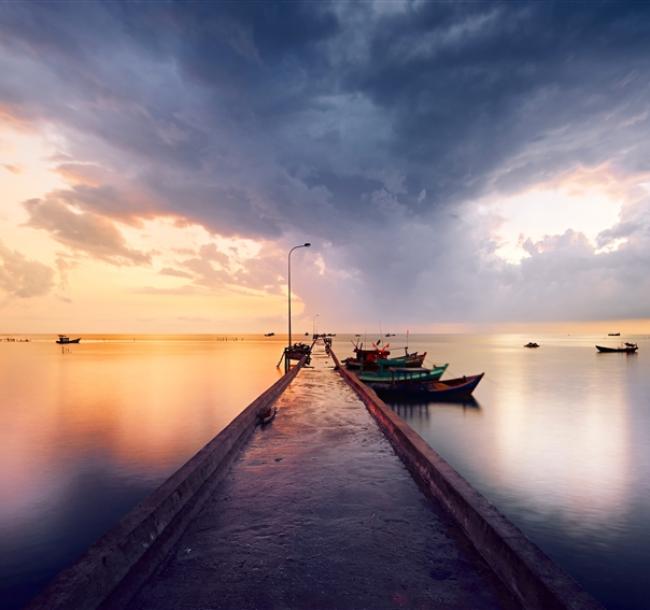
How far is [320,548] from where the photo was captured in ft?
15.9

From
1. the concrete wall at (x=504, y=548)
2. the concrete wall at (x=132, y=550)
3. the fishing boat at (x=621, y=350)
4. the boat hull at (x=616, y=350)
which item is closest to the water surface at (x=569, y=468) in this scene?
the concrete wall at (x=504, y=548)

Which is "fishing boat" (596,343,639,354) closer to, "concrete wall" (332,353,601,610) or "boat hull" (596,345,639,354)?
"boat hull" (596,345,639,354)

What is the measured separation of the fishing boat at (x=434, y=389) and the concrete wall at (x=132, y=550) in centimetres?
2169

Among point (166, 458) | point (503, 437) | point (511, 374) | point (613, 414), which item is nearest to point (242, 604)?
point (166, 458)

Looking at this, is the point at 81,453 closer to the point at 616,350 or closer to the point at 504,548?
the point at 504,548

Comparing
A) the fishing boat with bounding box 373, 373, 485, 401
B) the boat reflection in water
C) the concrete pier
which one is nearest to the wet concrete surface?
the concrete pier

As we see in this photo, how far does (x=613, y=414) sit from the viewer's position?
92.5ft

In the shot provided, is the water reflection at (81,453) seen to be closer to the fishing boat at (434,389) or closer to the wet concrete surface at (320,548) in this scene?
the wet concrete surface at (320,548)

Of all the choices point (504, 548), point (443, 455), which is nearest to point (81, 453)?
point (443, 455)

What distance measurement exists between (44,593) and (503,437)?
2146cm

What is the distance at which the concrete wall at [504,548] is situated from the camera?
3680 millimetres

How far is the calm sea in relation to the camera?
30.3 feet

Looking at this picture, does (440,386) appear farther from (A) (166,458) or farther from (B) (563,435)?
(A) (166,458)

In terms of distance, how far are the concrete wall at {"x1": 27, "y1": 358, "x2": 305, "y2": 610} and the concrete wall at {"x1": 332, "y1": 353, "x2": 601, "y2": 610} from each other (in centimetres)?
375
